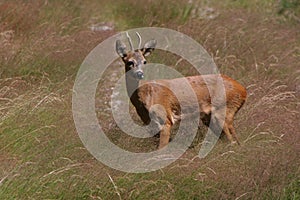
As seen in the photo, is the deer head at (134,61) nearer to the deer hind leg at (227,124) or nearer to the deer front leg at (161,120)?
the deer front leg at (161,120)

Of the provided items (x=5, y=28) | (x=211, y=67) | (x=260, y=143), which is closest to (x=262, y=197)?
(x=260, y=143)

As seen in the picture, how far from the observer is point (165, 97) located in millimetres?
8727

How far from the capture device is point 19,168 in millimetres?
7395

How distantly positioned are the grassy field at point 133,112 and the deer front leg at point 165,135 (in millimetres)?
151

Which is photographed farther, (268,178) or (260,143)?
(260,143)

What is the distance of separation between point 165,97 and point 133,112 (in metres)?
0.65

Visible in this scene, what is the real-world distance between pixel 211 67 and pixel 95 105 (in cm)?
196

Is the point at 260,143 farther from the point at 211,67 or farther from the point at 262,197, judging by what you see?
the point at 211,67

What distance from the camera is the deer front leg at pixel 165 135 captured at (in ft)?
27.8

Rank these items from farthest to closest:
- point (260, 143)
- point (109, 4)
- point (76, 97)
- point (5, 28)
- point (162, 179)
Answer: point (109, 4)
point (5, 28)
point (76, 97)
point (260, 143)
point (162, 179)

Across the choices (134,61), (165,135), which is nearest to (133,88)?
(134,61)

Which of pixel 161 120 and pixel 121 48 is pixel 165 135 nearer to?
pixel 161 120

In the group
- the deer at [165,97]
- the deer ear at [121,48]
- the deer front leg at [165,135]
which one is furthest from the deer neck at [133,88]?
the deer front leg at [165,135]

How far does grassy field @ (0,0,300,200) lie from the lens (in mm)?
7223
